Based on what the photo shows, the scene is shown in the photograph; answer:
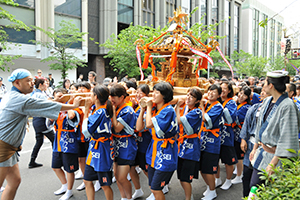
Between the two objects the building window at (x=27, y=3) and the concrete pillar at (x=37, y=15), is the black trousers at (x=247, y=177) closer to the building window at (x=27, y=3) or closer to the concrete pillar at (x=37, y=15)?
the concrete pillar at (x=37, y=15)

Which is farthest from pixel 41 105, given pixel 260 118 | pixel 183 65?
pixel 183 65

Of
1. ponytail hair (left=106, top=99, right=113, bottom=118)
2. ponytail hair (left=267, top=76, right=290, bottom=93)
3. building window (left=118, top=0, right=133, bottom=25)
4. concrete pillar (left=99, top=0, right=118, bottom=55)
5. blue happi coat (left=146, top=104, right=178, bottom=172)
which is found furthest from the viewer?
building window (left=118, top=0, right=133, bottom=25)

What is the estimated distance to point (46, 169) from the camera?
5348 millimetres

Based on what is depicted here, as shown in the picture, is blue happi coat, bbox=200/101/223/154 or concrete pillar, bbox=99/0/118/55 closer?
blue happi coat, bbox=200/101/223/154

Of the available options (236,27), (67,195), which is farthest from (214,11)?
(67,195)

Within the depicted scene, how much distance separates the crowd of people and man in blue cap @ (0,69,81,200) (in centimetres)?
1

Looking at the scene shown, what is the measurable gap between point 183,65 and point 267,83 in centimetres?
341

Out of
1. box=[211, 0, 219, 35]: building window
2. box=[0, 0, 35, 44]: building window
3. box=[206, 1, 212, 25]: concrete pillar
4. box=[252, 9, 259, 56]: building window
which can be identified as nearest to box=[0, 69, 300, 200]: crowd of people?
box=[0, 0, 35, 44]: building window

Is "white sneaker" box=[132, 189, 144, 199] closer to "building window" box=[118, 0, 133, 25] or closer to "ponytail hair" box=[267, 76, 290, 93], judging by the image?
"ponytail hair" box=[267, 76, 290, 93]

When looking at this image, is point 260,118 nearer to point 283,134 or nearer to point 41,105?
point 283,134

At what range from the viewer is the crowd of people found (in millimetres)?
2590

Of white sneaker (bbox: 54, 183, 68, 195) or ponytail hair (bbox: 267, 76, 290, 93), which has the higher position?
ponytail hair (bbox: 267, 76, 290, 93)

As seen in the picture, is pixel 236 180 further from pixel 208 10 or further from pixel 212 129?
pixel 208 10

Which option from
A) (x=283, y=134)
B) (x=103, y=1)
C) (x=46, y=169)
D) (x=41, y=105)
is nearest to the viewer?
(x=283, y=134)
